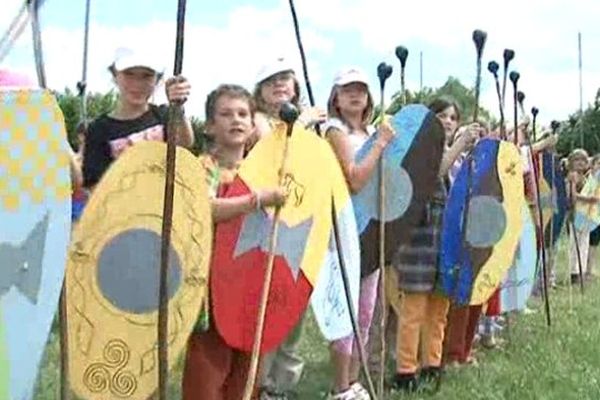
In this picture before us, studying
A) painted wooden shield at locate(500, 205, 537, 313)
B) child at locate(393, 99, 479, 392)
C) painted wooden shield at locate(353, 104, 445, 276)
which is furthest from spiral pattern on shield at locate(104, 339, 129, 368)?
painted wooden shield at locate(500, 205, 537, 313)

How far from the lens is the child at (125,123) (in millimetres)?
4293

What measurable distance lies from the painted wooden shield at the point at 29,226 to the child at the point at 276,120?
50.7 inches

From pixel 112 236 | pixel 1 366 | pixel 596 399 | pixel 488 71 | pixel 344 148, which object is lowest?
pixel 596 399

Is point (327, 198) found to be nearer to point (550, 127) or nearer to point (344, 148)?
point (344, 148)

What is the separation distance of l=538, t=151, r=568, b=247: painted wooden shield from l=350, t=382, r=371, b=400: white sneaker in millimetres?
3375

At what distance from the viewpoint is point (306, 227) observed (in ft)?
14.8

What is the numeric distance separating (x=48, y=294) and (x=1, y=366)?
228 mm

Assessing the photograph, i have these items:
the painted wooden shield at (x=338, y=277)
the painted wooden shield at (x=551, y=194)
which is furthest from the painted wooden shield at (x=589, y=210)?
the painted wooden shield at (x=338, y=277)

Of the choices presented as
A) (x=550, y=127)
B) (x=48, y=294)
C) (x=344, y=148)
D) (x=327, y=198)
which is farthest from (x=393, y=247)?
(x=550, y=127)

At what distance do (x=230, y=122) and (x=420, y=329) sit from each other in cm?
207

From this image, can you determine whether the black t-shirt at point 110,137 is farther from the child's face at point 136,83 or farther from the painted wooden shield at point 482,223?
the painted wooden shield at point 482,223

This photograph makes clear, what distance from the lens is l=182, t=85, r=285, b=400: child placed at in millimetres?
4410

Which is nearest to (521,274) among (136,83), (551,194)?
(551,194)

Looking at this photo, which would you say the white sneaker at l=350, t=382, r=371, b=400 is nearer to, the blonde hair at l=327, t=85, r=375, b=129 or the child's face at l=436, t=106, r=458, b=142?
the blonde hair at l=327, t=85, r=375, b=129
